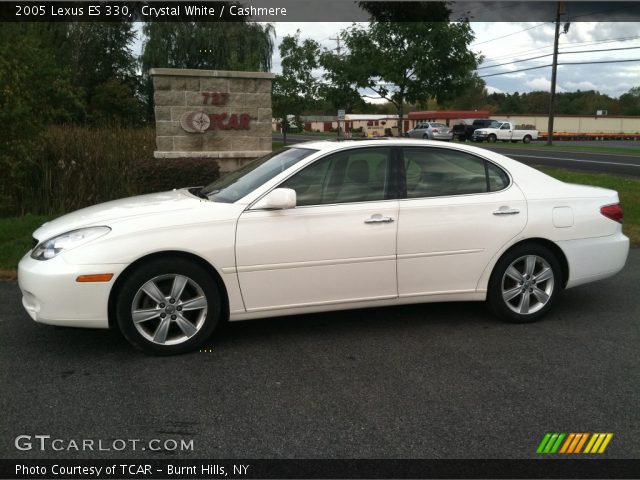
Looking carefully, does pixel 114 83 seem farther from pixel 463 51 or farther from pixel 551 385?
pixel 551 385

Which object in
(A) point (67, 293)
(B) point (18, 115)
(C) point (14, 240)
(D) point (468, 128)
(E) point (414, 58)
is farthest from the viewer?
(D) point (468, 128)

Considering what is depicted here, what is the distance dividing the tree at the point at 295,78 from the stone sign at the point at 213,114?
2294cm

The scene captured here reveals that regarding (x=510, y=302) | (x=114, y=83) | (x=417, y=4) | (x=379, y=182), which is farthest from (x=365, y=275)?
(x=114, y=83)

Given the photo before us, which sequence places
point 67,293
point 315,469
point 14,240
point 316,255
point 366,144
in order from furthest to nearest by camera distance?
point 14,240, point 366,144, point 316,255, point 67,293, point 315,469

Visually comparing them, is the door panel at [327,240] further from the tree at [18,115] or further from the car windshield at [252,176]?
the tree at [18,115]

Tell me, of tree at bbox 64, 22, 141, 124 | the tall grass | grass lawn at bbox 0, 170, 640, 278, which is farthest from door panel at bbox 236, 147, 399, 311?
tree at bbox 64, 22, 141, 124

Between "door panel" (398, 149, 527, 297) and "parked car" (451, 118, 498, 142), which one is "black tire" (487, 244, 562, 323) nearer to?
"door panel" (398, 149, 527, 297)

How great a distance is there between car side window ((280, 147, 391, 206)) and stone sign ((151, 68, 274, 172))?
6.81 meters

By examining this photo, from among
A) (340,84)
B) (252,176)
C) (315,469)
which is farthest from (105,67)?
(315,469)

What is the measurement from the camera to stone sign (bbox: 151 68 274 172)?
36.1 ft

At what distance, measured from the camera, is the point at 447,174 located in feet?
16.5

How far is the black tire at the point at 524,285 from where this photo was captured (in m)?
4.98

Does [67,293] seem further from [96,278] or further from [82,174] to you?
[82,174]

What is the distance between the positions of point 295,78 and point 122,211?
31.3 metres
